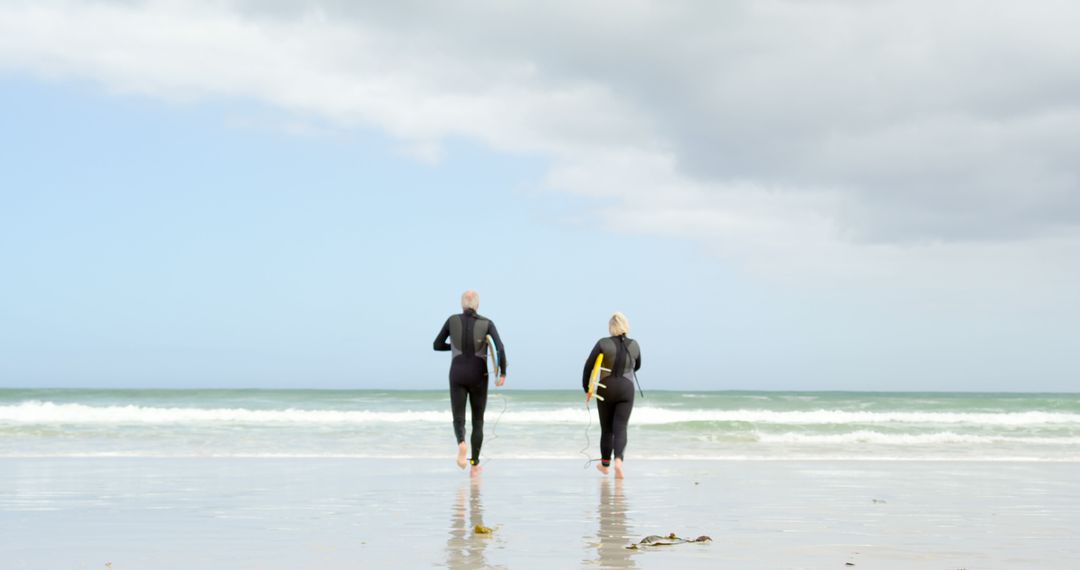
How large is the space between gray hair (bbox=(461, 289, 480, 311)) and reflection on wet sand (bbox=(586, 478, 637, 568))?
7.90 ft

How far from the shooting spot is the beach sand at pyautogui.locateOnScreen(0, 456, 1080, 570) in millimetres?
5492

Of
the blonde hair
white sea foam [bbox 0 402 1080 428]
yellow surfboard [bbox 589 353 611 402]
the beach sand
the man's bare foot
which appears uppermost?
the blonde hair

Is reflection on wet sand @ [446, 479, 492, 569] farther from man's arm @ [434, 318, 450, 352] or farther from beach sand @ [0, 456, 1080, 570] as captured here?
man's arm @ [434, 318, 450, 352]

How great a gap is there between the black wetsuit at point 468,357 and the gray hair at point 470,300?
59mm

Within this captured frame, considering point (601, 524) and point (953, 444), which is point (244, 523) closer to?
point (601, 524)

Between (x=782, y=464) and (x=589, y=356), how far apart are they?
3.94 meters

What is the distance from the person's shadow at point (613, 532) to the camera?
5.35 m

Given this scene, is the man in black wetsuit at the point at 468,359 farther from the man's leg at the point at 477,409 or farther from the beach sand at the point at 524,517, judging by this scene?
the beach sand at the point at 524,517

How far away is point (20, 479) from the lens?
10.3 meters

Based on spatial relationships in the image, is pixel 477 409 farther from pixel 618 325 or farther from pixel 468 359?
pixel 618 325

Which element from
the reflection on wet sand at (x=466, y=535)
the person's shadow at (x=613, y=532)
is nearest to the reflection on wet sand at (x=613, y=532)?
the person's shadow at (x=613, y=532)

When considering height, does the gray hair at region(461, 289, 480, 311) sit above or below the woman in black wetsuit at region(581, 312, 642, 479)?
above

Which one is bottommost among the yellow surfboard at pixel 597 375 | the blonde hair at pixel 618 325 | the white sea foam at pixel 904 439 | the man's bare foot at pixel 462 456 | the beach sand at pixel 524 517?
the white sea foam at pixel 904 439

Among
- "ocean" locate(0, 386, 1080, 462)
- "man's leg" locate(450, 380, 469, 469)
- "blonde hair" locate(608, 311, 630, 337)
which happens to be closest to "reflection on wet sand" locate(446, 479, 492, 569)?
"man's leg" locate(450, 380, 469, 469)
